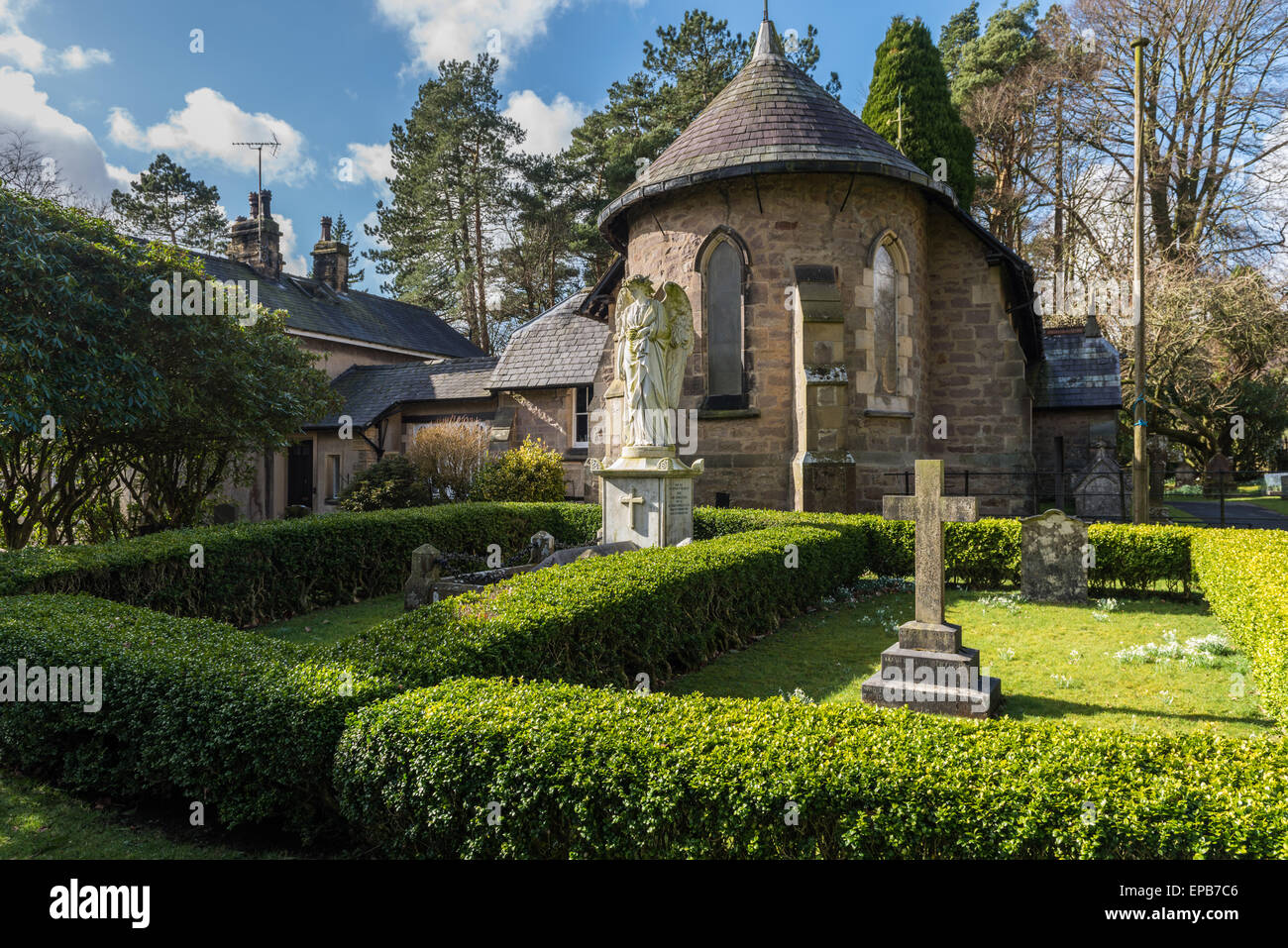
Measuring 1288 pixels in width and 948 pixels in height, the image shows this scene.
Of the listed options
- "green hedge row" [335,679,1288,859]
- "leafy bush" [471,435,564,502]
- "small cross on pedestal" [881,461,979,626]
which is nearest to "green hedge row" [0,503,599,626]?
"leafy bush" [471,435,564,502]

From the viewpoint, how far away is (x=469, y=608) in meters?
5.66

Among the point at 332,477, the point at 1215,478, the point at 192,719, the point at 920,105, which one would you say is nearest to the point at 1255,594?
the point at 192,719

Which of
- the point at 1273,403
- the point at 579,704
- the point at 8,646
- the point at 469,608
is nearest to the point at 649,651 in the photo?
the point at 469,608

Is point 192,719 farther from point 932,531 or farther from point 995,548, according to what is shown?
point 995,548

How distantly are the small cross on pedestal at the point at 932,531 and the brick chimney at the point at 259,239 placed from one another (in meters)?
26.8

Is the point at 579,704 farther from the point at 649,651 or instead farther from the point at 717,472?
the point at 717,472

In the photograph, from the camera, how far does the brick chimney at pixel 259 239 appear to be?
27.4 meters

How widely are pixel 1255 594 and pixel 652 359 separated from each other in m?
7.53

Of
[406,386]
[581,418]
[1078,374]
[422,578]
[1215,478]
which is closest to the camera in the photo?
[422,578]

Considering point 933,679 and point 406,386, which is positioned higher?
point 406,386

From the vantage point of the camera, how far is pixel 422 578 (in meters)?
10.5

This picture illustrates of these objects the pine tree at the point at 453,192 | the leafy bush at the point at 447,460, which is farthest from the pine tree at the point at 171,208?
the leafy bush at the point at 447,460

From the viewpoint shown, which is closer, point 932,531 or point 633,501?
point 932,531
